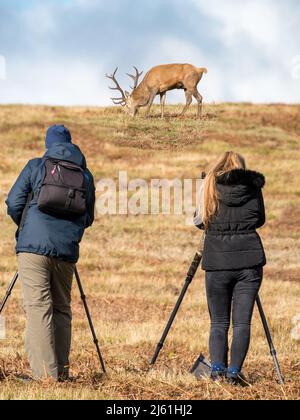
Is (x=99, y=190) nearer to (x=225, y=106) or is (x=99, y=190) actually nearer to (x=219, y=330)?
(x=225, y=106)

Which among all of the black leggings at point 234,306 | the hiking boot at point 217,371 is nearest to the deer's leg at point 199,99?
the black leggings at point 234,306

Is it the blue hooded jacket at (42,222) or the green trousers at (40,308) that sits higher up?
the blue hooded jacket at (42,222)

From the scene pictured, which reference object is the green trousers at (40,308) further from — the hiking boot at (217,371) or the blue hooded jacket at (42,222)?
the hiking boot at (217,371)

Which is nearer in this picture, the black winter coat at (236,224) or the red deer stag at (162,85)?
the black winter coat at (236,224)

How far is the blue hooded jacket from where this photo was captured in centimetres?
743

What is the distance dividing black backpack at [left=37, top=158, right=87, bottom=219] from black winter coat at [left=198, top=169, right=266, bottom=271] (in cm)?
118

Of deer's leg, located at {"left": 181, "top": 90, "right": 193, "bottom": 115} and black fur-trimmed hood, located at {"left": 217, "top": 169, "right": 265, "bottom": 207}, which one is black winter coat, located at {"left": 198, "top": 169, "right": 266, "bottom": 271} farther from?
deer's leg, located at {"left": 181, "top": 90, "right": 193, "bottom": 115}

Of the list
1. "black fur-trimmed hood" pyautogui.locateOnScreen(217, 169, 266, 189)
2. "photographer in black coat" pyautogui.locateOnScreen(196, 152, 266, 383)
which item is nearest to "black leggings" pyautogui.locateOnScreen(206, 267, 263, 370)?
"photographer in black coat" pyautogui.locateOnScreen(196, 152, 266, 383)

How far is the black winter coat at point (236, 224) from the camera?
24.8 ft

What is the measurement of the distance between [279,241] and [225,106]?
1263 inches

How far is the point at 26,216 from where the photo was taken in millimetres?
7543

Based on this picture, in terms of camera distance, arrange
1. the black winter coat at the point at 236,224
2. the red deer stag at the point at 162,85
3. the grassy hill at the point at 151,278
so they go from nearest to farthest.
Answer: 1. the grassy hill at the point at 151,278
2. the black winter coat at the point at 236,224
3. the red deer stag at the point at 162,85

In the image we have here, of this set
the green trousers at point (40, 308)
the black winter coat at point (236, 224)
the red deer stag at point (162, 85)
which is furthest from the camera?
the red deer stag at point (162, 85)
